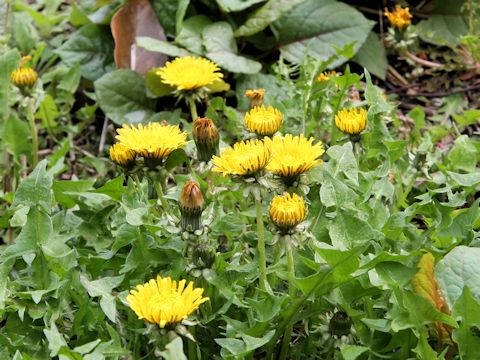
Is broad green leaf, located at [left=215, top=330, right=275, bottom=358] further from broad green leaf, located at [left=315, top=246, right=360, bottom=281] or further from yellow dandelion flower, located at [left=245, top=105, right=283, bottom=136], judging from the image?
yellow dandelion flower, located at [left=245, top=105, right=283, bottom=136]

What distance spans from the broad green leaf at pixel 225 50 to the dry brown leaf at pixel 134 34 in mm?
245

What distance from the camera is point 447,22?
12.1 ft

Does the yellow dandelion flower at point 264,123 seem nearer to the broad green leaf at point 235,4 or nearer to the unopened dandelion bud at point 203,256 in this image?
the unopened dandelion bud at point 203,256

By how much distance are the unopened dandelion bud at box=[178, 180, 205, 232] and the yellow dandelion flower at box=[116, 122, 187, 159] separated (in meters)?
0.19

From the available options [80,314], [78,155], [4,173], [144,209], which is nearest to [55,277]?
[80,314]

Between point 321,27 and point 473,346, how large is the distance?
2.09 meters

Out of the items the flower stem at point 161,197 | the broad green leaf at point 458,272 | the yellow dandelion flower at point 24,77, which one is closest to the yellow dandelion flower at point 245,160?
the flower stem at point 161,197

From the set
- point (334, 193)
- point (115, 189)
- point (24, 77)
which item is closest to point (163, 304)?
point (334, 193)

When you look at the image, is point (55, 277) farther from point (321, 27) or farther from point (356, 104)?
point (321, 27)

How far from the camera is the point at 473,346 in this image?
1721 millimetres

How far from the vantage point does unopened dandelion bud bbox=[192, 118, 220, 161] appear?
75.7 inches

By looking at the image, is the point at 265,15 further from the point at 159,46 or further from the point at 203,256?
the point at 203,256

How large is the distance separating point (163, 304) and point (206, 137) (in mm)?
563

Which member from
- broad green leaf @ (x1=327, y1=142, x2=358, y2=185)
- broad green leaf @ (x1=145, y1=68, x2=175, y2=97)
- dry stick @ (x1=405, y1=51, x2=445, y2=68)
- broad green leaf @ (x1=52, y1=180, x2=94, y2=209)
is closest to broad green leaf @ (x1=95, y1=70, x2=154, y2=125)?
broad green leaf @ (x1=145, y1=68, x2=175, y2=97)
